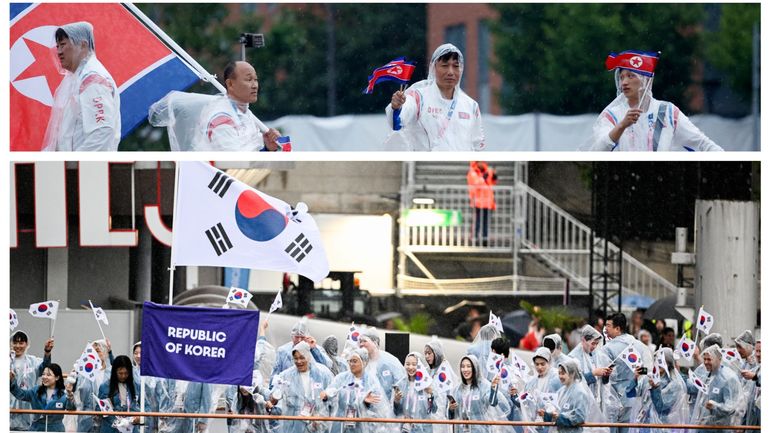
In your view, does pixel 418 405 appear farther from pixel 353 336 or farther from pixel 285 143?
pixel 285 143

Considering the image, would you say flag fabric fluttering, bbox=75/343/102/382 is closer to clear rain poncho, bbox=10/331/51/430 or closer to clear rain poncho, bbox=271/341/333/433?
clear rain poncho, bbox=10/331/51/430

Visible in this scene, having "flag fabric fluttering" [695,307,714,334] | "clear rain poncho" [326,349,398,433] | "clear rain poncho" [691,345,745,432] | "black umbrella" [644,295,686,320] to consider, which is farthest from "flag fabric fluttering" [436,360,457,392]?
"black umbrella" [644,295,686,320]

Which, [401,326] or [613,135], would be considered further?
[401,326]

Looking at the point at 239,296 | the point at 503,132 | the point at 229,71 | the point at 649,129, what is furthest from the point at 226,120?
the point at 649,129

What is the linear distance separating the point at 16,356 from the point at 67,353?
1.10 ft

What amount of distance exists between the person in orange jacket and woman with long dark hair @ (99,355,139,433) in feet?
10.7

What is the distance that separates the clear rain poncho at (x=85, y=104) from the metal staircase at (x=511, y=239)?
2.65 m

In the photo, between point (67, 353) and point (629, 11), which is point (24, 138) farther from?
point (629, 11)

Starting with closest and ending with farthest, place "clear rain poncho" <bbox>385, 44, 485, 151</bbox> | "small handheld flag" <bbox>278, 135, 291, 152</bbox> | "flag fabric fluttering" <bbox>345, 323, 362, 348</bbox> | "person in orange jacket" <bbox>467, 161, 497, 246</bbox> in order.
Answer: "clear rain poncho" <bbox>385, 44, 485, 151</bbox> < "small handheld flag" <bbox>278, 135, 291, 152</bbox> < "flag fabric fluttering" <bbox>345, 323, 362, 348</bbox> < "person in orange jacket" <bbox>467, 161, 497, 246</bbox>

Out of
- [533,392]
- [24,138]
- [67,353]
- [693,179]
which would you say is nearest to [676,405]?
[533,392]

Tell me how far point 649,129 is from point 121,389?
387 centimetres

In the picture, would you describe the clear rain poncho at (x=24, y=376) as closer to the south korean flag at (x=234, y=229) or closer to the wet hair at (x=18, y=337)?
the wet hair at (x=18, y=337)

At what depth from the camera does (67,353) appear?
29.1 feet

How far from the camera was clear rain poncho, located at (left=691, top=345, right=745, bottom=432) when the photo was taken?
8.56 m
